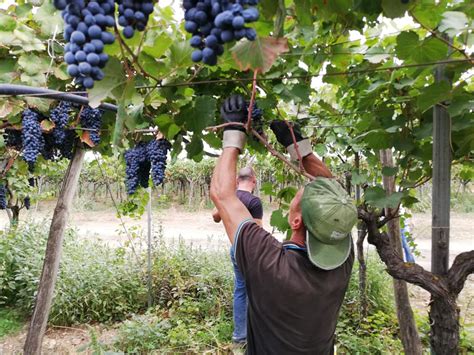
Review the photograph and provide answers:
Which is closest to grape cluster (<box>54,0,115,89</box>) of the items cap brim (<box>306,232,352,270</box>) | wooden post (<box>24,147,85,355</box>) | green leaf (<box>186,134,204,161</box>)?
green leaf (<box>186,134,204,161</box>)

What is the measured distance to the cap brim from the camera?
1528mm

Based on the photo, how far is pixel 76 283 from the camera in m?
4.90

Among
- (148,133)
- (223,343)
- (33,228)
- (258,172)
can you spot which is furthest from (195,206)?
(148,133)

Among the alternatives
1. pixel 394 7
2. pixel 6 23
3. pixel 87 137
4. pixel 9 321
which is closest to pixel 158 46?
pixel 394 7

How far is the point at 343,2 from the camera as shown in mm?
963

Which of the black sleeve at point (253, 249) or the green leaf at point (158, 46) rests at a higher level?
the green leaf at point (158, 46)

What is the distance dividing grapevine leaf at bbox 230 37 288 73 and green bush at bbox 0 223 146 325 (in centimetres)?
465

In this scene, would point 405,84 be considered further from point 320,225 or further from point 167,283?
point 167,283

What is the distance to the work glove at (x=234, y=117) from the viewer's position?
147 centimetres

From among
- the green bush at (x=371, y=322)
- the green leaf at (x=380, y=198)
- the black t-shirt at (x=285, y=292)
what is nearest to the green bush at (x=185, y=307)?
the green bush at (x=371, y=322)

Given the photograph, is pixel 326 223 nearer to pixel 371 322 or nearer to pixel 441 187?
pixel 441 187

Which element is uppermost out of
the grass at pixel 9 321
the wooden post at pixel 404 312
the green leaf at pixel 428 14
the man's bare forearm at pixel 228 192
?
the green leaf at pixel 428 14

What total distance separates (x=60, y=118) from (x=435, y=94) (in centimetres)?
181

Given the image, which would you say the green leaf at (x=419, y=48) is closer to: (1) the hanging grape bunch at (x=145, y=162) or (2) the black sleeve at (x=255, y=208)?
(1) the hanging grape bunch at (x=145, y=162)
